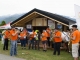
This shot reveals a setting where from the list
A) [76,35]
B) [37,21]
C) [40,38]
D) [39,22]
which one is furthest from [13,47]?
[37,21]

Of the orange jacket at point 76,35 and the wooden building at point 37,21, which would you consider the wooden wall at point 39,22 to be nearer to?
the wooden building at point 37,21

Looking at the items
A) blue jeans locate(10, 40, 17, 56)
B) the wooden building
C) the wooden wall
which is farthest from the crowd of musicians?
the wooden wall

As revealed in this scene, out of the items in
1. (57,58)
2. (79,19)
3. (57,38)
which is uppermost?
(79,19)

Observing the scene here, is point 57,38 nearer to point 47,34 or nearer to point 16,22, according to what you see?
point 47,34

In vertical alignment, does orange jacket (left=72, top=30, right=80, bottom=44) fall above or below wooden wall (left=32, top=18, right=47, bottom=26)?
below

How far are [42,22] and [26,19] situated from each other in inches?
60.8

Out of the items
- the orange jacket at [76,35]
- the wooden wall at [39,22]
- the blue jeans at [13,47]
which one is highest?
the wooden wall at [39,22]

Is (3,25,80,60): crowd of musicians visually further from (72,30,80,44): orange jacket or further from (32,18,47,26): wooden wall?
(32,18,47,26): wooden wall

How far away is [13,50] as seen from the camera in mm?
14820

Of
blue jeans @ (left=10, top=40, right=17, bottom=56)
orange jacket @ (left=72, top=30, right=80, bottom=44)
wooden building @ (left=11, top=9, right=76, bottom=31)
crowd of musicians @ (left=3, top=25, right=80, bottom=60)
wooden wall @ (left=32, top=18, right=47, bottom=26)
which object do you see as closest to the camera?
orange jacket @ (left=72, top=30, right=80, bottom=44)

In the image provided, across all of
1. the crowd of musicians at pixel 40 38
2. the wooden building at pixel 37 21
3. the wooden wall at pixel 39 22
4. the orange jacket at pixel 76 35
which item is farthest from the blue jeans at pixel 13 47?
the wooden wall at pixel 39 22

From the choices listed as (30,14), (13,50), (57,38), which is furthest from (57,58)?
(30,14)

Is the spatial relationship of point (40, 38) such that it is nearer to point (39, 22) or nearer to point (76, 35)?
point (39, 22)

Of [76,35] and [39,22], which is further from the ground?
[39,22]
